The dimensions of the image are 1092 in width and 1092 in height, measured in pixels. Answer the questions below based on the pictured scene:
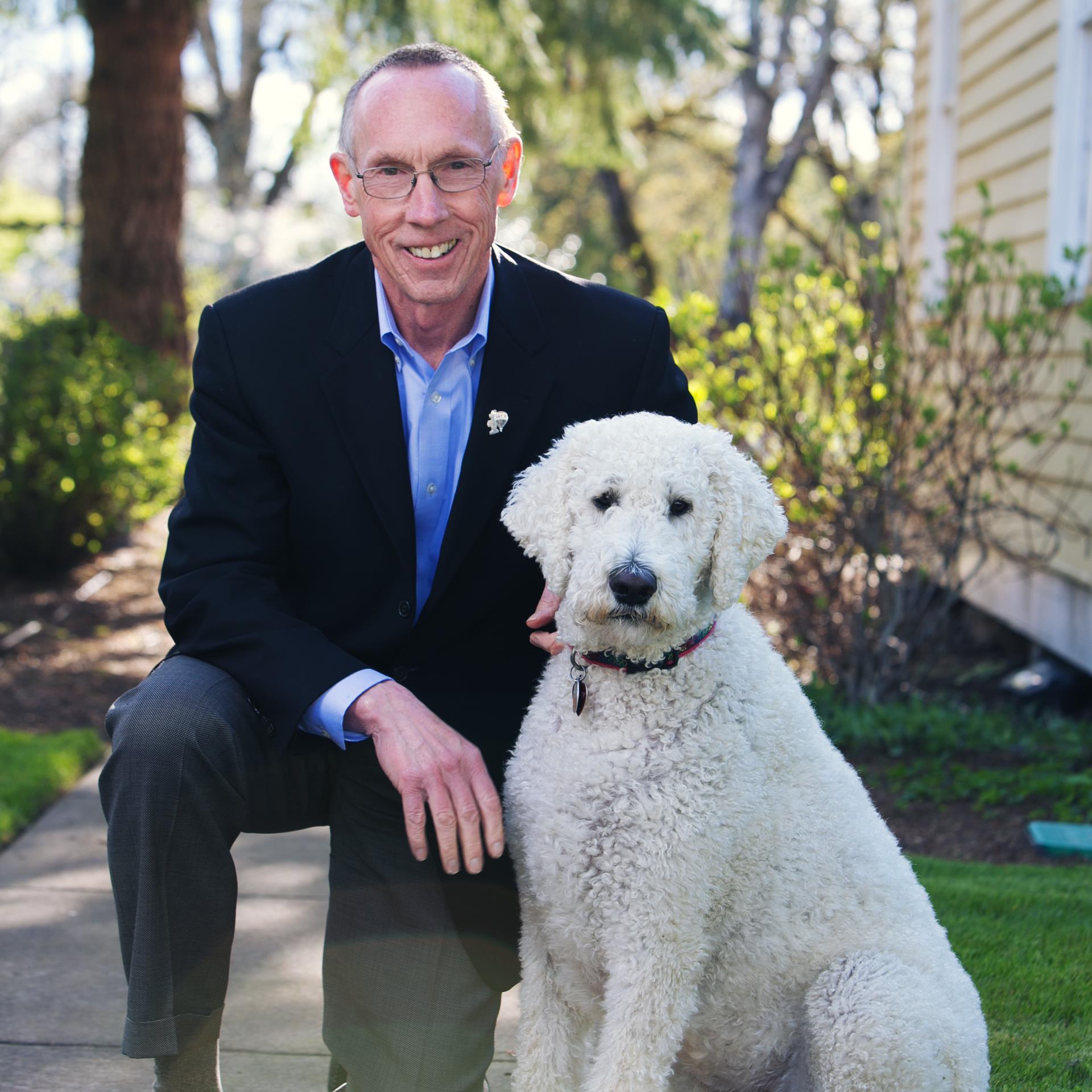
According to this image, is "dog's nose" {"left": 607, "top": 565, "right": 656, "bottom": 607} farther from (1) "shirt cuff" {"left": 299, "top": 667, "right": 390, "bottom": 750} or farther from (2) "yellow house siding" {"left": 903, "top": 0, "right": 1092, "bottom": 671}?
(2) "yellow house siding" {"left": 903, "top": 0, "right": 1092, "bottom": 671}

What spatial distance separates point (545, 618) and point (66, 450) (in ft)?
19.0

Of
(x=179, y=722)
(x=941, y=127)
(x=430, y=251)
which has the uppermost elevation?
(x=941, y=127)

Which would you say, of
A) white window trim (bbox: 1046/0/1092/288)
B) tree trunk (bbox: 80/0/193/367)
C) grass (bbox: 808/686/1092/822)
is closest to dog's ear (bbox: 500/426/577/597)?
grass (bbox: 808/686/1092/822)

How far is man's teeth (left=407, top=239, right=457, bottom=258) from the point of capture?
275 centimetres

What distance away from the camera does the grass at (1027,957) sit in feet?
9.32

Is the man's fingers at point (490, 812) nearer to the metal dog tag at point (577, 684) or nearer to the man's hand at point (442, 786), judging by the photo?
the man's hand at point (442, 786)

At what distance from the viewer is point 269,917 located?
362 centimetres

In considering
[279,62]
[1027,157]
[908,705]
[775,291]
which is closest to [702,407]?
[775,291]

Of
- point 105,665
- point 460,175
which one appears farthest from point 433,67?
point 105,665

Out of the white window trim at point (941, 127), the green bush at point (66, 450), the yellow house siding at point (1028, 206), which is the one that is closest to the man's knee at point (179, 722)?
the yellow house siding at point (1028, 206)

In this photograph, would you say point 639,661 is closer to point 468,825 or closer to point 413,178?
point 468,825

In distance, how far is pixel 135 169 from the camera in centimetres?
934

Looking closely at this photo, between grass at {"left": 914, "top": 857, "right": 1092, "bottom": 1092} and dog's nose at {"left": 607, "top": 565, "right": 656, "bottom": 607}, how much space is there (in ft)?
5.02

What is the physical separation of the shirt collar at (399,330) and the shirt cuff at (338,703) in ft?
→ 2.60
